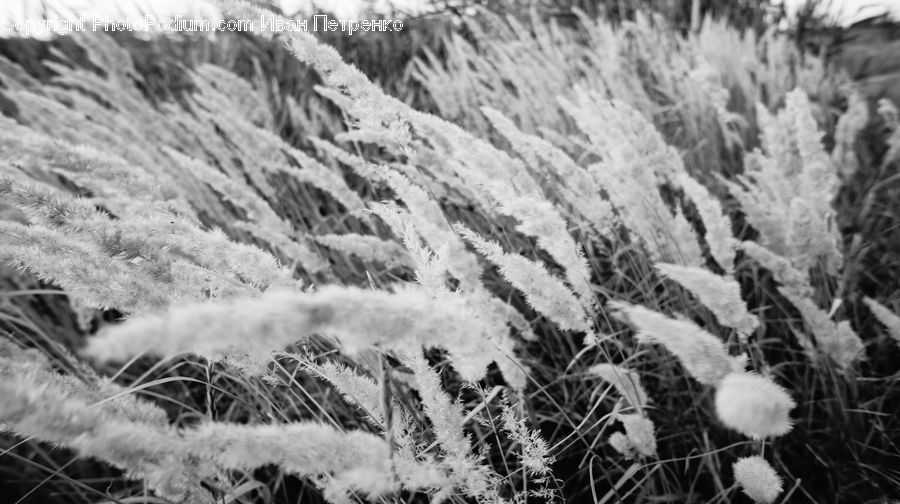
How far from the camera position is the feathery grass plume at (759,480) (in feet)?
2.48

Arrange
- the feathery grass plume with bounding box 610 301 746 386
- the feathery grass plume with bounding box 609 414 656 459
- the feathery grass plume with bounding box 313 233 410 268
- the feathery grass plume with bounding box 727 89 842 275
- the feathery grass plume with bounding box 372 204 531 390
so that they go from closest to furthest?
the feathery grass plume with bounding box 610 301 746 386 < the feathery grass plume with bounding box 372 204 531 390 < the feathery grass plume with bounding box 609 414 656 459 < the feathery grass plume with bounding box 727 89 842 275 < the feathery grass plume with bounding box 313 233 410 268

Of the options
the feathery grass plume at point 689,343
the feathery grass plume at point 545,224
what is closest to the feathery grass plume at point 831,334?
the feathery grass plume at point 545,224

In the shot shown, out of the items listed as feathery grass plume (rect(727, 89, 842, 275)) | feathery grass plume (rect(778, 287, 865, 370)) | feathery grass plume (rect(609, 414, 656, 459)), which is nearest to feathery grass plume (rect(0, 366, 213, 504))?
feathery grass plume (rect(609, 414, 656, 459))

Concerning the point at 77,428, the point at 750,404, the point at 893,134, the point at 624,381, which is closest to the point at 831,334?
the point at 624,381

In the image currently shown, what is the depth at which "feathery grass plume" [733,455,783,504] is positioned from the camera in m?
0.76

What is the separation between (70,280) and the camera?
78 cm

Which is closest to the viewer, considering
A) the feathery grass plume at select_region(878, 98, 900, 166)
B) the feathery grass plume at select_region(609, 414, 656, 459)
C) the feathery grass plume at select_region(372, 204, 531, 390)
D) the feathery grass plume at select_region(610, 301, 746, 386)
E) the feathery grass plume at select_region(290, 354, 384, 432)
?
the feathery grass plume at select_region(610, 301, 746, 386)

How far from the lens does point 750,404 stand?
0.48m

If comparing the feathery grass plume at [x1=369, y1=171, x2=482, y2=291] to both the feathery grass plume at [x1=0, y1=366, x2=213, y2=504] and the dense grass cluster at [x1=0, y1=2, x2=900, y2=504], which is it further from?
the feathery grass plume at [x1=0, y1=366, x2=213, y2=504]

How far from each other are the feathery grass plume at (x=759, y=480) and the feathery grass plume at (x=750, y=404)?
0.99ft

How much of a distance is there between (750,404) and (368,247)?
1049 millimetres

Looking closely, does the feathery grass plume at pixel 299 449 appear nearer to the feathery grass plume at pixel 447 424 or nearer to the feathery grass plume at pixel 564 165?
the feathery grass plume at pixel 447 424

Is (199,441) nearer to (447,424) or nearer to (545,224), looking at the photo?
(447,424)

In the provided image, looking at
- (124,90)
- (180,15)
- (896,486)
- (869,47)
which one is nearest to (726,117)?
(896,486)
